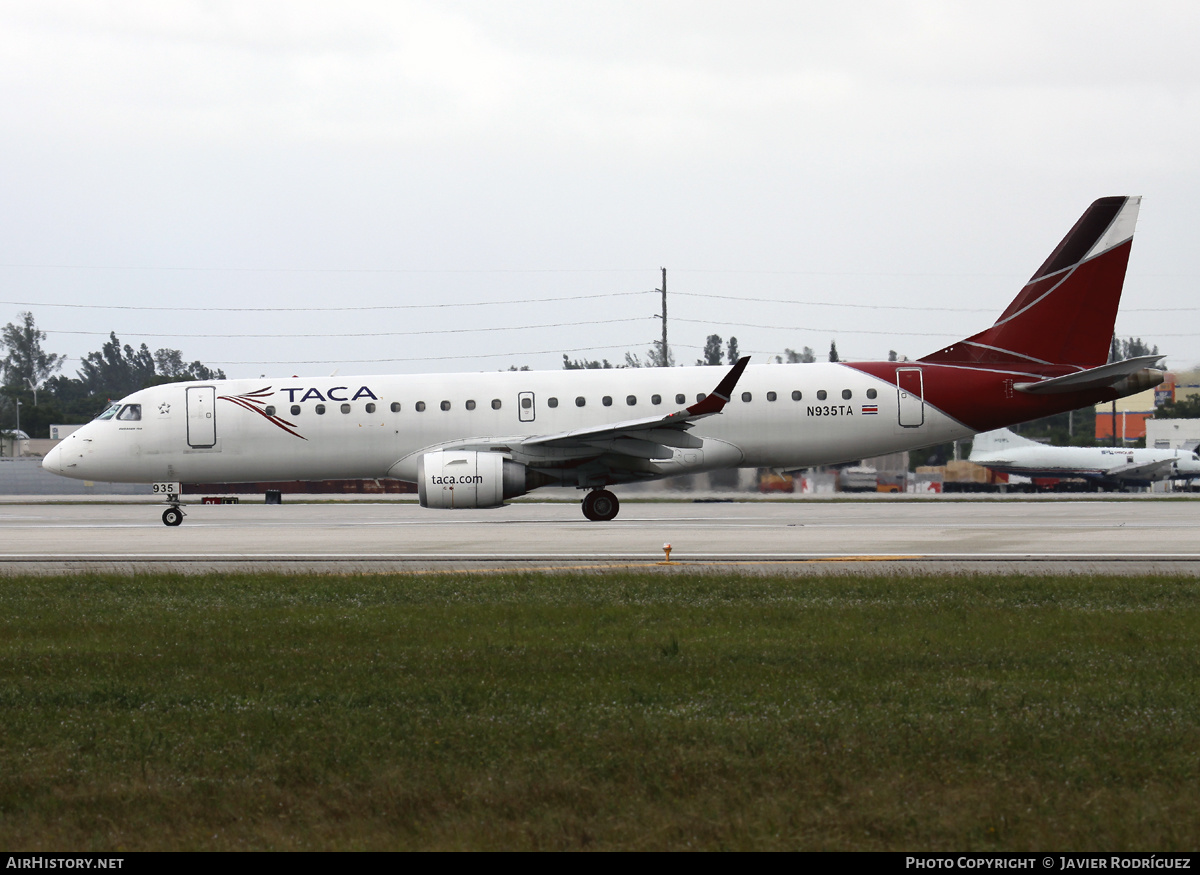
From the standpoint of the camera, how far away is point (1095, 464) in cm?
6456

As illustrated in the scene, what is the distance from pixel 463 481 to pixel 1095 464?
166ft

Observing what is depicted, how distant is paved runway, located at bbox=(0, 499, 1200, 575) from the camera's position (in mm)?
16250

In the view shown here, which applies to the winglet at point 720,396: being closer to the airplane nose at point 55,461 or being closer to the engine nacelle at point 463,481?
the engine nacelle at point 463,481

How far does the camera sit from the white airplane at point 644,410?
88.4ft

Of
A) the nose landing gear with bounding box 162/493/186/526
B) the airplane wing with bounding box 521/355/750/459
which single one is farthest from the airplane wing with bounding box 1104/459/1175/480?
the nose landing gear with bounding box 162/493/186/526

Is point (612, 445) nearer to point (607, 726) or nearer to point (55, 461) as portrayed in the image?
point (55, 461)

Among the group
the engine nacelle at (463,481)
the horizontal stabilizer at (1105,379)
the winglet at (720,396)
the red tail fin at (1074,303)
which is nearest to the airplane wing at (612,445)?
the winglet at (720,396)

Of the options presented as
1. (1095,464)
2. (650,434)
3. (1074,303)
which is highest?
(1074,303)

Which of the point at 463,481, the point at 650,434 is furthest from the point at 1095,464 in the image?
the point at 463,481

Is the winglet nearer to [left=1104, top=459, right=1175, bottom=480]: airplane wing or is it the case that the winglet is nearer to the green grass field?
the green grass field

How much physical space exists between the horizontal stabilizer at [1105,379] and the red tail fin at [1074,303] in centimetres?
94

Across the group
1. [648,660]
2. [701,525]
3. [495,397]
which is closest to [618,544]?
[701,525]

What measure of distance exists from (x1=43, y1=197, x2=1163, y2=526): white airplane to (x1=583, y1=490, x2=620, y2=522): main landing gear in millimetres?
34
